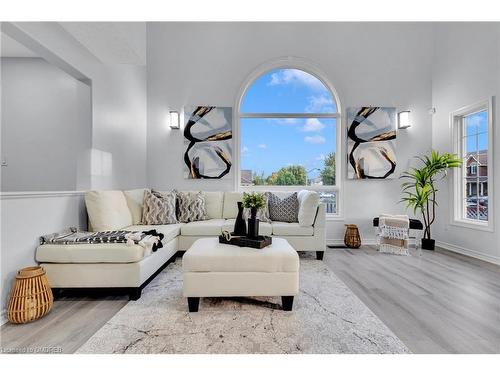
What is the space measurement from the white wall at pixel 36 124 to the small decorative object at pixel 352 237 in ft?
13.5

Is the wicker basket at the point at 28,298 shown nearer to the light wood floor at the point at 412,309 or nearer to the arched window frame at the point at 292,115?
the light wood floor at the point at 412,309

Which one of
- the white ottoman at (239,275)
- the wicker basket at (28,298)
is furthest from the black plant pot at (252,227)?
the wicker basket at (28,298)

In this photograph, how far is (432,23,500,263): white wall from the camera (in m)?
3.20

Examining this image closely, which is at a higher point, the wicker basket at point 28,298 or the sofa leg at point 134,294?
the wicker basket at point 28,298

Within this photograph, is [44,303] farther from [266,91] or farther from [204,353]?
[266,91]

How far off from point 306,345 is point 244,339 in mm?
375

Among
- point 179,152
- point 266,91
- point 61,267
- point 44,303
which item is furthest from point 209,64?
point 44,303

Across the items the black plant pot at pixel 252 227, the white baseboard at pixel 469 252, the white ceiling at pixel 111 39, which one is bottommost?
the white baseboard at pixel 469 252

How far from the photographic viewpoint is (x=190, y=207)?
3605mm

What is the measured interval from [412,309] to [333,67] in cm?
387

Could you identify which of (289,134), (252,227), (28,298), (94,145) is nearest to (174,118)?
(94,145)

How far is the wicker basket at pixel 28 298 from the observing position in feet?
5.57

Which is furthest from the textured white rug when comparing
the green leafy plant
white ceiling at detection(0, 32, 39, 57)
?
white ceiling at detection(0, 32, 39, 57)

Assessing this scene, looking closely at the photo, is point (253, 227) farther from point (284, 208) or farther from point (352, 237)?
point (352, 237)
